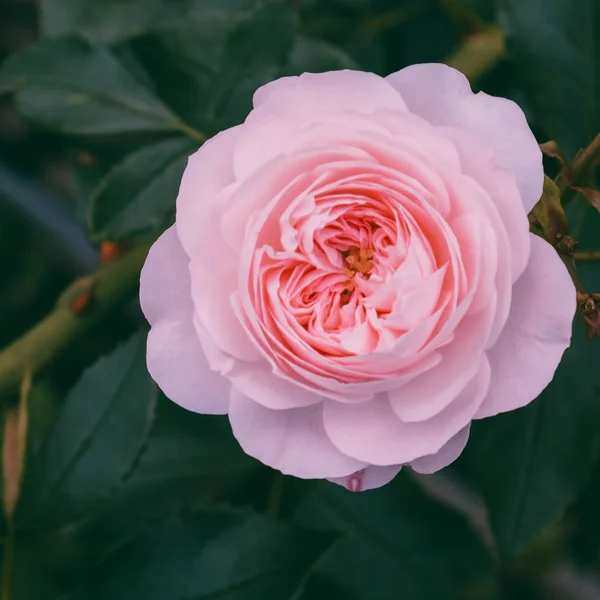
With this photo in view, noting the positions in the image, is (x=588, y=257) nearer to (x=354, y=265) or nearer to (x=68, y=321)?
(x=354, y=265)

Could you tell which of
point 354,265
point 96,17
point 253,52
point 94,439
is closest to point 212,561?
point 94,439

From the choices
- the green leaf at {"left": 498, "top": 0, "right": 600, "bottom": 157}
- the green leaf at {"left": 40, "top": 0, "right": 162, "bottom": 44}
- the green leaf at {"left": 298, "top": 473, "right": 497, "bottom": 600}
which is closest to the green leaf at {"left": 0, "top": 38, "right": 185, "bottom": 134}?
the green leaf at {"left": 40, "top": 0, "right": 162, "bottom": 44}

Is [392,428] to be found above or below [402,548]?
above

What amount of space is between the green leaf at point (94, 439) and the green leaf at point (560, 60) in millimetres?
302

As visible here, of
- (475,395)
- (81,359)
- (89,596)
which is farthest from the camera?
(81,359)

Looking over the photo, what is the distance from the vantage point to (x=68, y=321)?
46 cm

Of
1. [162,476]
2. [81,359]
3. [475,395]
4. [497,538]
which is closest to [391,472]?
[475,395]

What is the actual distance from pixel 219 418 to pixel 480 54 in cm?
35

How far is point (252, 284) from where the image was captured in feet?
1.02

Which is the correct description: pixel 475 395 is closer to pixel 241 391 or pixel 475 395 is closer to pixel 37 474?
pixel 241 391

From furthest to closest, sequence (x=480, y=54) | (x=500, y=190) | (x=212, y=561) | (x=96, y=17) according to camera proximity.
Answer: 1. (x=96, y=17)
2. (x=480, y=54)
3. (x=212, y=561)
4. (x=500, y=190)

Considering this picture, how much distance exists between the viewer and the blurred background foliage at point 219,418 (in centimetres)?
43

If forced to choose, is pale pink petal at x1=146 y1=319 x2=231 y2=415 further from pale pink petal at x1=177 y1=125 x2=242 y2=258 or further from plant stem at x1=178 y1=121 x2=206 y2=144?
plant stem at x1=178 y1=121 x2=206 y2=144

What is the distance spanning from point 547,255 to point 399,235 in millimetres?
61
